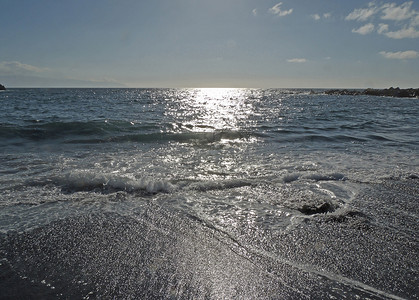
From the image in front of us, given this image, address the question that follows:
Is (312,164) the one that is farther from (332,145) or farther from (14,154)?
(14,154)

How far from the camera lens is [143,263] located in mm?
2900

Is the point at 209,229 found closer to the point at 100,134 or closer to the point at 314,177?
the point at 314,177

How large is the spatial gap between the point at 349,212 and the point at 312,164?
3445 mm

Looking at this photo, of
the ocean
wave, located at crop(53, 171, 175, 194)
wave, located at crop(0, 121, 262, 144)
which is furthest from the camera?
wave, located at crop(0, 121, 262, 144)

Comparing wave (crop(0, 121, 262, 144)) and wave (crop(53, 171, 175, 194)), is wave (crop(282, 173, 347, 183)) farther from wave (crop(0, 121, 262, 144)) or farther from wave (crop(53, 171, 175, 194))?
wave (crop(0, 121, 262, 144))

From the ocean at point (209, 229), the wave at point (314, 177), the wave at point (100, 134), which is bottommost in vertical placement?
the wave at point (100, 134)

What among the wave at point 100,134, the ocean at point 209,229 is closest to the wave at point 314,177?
the ocean at point 209,229

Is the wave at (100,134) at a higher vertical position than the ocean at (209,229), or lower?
lower

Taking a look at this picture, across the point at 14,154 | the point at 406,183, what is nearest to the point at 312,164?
the point at 406,183

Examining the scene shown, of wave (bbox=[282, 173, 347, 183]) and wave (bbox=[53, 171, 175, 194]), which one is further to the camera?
wave (bbox=[282, 173, 347, 183])

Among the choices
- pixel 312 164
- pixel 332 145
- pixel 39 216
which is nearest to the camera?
pixel 39 216

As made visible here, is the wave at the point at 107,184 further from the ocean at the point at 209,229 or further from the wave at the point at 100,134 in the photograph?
the wave at the point at 100,134

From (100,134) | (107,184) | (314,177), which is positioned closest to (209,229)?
(107,184)

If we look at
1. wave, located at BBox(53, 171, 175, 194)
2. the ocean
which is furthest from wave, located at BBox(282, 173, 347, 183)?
wave, located at BBox(53, 171, 175, 194)
